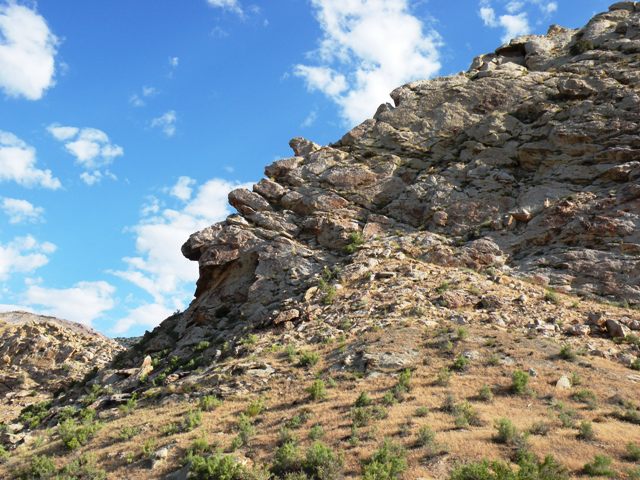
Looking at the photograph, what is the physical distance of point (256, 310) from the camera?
26484 mm

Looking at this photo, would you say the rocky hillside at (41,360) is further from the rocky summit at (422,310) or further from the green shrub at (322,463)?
the green shrub at (322,463)

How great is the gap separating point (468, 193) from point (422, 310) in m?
11.9

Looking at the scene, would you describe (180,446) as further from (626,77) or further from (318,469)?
(626,77)

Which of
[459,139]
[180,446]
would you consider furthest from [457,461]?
[459,139]

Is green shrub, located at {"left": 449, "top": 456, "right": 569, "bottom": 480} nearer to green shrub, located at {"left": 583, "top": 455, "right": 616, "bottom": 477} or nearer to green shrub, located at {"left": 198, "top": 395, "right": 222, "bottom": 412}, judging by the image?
green shrub, located at {"left": 583, "top": 455, "right": 616, "bottom": 477}

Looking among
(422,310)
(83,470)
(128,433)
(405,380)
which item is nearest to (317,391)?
(405,380)

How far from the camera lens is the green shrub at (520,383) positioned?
1555 centimetres

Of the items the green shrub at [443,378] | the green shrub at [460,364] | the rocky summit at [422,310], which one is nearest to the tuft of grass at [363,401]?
the rocky summit at [422,310]

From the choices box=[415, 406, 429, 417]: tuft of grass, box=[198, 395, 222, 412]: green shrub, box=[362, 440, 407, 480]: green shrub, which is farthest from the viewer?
box=[198, 395, 222, 412]: green shrub

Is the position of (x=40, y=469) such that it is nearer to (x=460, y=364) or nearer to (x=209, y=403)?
(x=209, y=403)

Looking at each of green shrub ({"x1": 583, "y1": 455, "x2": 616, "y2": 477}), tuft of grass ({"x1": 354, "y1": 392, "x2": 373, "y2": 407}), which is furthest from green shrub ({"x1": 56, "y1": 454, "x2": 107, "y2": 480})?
green shrub ({"x1": 583, "y1": 455, "x2": 616, "y2": 477})

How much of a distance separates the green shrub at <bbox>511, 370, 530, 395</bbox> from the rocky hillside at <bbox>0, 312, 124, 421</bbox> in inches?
1157

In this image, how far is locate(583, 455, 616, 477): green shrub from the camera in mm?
10369

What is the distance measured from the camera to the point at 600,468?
10.5 m
